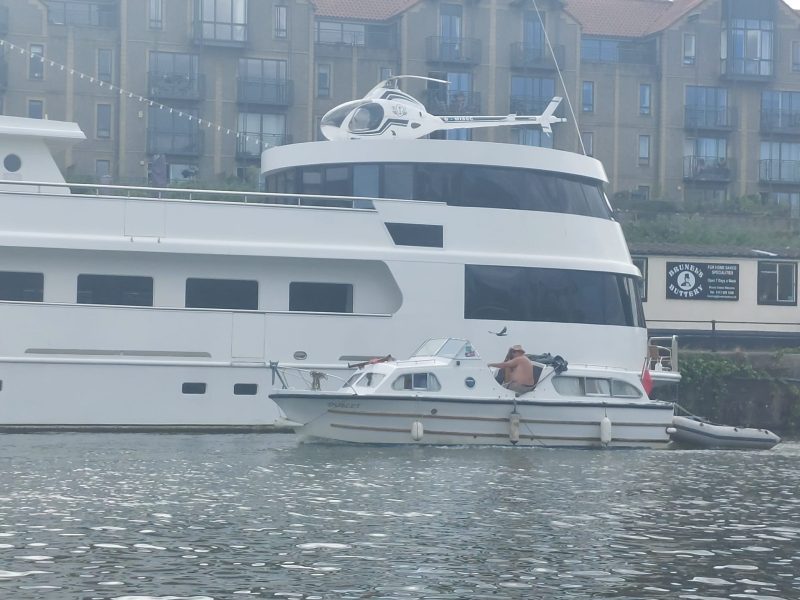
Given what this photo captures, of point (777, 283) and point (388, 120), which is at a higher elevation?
point (388, 120)

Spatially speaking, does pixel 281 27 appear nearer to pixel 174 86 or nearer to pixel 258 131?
pixel 258 131

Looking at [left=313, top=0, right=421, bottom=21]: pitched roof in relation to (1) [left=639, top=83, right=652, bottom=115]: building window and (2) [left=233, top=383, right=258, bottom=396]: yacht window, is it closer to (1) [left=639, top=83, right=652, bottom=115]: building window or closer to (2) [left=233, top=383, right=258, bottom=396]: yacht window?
(1) [left=639, top=83, right=652, bottom=115]: building window

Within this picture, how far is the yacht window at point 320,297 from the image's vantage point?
23016 millimetres

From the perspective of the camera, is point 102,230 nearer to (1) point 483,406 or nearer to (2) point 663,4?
(1) point 483,406

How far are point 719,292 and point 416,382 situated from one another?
16.2 m

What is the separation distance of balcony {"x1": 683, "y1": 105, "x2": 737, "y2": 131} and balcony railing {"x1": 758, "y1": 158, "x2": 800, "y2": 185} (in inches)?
91.6

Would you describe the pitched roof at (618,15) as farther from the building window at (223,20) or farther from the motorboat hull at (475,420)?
the motorboat hull at (475,420)

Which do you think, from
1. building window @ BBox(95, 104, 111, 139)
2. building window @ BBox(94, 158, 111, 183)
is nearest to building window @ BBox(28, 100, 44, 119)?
building window @ BBox(95, 104, 111, 139)

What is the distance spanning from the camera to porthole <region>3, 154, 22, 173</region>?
23.4 meters

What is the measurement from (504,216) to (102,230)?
6.93 m

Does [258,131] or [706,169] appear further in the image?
[706,169]

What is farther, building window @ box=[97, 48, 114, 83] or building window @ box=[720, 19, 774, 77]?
building window @ box=[720, 19, 774, 77]

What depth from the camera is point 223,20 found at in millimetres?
53438

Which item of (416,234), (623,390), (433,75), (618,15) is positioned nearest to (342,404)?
(416,234)
